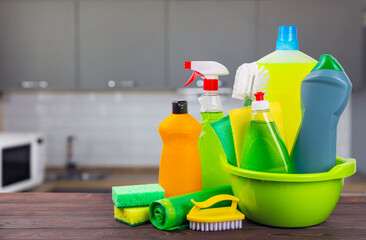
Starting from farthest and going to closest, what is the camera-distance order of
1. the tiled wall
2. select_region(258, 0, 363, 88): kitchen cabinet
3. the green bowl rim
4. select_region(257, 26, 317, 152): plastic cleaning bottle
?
the tiled wall
select_region(258, 0, 363, 88): kitchen cabinet
select_region(257, 26, 317, 152): plastic cleaning bottle
the green bowl rim

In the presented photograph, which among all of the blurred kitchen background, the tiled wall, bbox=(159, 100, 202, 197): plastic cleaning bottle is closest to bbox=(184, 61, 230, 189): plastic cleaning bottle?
bbox=(159, 100, 202, 197): plastic cleaning bottle

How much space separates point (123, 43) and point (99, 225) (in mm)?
2162

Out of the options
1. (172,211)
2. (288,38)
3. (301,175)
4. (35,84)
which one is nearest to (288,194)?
(301,175)

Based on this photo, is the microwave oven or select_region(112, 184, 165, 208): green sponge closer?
select_region(112, 184, 165, 208): green sponge

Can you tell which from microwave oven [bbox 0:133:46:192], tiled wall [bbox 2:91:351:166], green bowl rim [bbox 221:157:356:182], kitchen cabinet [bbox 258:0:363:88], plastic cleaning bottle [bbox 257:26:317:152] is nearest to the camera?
green bowl rim [bbox 221:157:356:182]

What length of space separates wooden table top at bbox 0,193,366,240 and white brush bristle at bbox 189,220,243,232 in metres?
0.01

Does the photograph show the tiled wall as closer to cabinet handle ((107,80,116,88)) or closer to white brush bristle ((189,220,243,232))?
cabinet handle ((107,80,116,88))

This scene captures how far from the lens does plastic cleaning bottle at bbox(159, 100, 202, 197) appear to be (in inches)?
30.2

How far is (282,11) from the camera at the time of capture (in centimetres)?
272

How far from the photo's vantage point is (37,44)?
2.81 metres

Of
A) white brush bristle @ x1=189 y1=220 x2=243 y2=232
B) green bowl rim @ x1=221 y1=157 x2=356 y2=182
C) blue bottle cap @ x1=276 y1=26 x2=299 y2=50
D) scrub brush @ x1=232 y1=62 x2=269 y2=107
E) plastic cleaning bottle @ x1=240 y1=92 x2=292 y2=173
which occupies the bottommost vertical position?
white brush bristle @ x1=189 y1=220 x2=243 y2=232

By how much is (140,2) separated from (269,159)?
2.27 meters

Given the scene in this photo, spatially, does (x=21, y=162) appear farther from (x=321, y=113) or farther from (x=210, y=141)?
(x=321, y=113)

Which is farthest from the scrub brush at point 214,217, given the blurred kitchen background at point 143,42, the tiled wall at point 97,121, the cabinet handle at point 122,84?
the tiled wall at point 97,121
